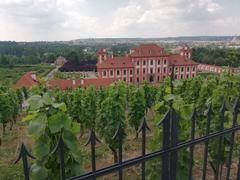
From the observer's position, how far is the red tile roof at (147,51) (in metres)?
47.9

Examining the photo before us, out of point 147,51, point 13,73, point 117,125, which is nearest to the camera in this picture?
point 117,125

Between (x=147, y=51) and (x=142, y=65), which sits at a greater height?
(x=147, y=51)

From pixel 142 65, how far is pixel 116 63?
5.74 metres

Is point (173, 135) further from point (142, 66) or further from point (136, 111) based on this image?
point (142, 66)

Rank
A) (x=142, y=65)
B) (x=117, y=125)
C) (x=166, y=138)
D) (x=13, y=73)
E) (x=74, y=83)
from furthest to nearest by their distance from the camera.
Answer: (x=13, y=73)
(x=142, y=65)
(x=74, y=83)
(x=166, y=138)
(x=117, y=125)

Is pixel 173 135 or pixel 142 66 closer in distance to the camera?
pixel 173 135

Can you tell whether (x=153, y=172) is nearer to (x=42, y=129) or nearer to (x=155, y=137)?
(x=155, y=137)

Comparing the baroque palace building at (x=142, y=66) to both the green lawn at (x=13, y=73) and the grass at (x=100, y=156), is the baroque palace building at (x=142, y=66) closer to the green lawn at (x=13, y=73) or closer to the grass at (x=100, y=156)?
the green lawn at (x=13, y=73)

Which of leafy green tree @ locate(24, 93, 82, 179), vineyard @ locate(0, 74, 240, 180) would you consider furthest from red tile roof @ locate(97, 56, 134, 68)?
leafy green tree @ locate(24, 93, 82, 179)

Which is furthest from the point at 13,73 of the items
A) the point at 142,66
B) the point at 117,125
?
the point at 117,125

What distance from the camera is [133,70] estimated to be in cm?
4772

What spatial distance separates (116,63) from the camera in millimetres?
45906

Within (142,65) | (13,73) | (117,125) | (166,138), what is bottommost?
(13,73)

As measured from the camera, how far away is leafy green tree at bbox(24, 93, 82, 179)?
2.06m
